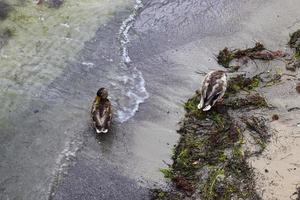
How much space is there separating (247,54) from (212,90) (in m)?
1.76

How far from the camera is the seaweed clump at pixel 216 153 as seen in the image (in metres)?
8.87

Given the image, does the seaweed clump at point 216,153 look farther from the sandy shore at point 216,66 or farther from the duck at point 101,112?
the duck at point 101,112

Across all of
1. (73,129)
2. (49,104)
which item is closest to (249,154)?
(73,129)

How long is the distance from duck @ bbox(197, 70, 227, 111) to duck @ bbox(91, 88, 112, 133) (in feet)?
5.73

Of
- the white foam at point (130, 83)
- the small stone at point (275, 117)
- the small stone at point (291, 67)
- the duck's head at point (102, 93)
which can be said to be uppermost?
the small stone at point (291, 67)

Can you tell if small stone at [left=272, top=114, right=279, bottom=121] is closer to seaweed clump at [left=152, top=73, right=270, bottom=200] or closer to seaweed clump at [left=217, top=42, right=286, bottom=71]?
seaweed clump at [left=152, top=73, right=270, bottom=200]

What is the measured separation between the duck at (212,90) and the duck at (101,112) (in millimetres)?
1745

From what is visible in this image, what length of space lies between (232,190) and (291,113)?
2.13 metres

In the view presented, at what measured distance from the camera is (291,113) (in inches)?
393

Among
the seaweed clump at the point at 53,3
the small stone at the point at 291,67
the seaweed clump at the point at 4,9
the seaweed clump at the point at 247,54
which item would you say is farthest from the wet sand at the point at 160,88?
the seaweed clump at the point at 4,9

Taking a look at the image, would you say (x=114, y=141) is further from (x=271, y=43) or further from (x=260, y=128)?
(x=271, y=43)

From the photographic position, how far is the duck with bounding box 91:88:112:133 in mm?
9820

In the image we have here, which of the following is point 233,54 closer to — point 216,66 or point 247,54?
point 247,54

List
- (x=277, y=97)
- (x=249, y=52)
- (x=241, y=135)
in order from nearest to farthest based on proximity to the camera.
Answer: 1. (x=241, y=135)
2. (x=277, y=97)
3. (x=249, y=52)
